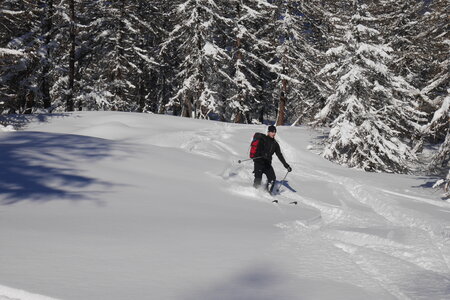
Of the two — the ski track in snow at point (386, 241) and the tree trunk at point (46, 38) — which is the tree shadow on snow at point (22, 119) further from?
the ski track in snow at point (386, 241)

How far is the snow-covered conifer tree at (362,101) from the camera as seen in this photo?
1600cm

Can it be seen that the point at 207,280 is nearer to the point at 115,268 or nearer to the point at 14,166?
the point at 115,268

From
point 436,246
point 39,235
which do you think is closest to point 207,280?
point 39,235

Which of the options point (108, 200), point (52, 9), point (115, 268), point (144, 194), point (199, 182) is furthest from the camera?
point (52, 9)

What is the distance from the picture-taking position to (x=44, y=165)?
24.7ft

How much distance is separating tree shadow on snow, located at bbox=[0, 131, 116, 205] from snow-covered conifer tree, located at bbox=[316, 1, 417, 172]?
10.8m

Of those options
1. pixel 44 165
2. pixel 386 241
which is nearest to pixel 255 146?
pixel 386 241

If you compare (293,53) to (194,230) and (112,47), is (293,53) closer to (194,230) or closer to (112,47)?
(112,47)

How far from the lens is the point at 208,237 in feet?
15.3

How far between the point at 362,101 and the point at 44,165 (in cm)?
1411

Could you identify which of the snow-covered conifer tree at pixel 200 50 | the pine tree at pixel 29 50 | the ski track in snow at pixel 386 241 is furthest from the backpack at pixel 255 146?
the snow-covered conifer tree at pixel 200 50

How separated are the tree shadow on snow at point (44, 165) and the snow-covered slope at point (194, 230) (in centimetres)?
4

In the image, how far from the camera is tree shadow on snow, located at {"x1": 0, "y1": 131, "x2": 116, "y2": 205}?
5836mm

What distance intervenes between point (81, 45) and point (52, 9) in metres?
3.84
